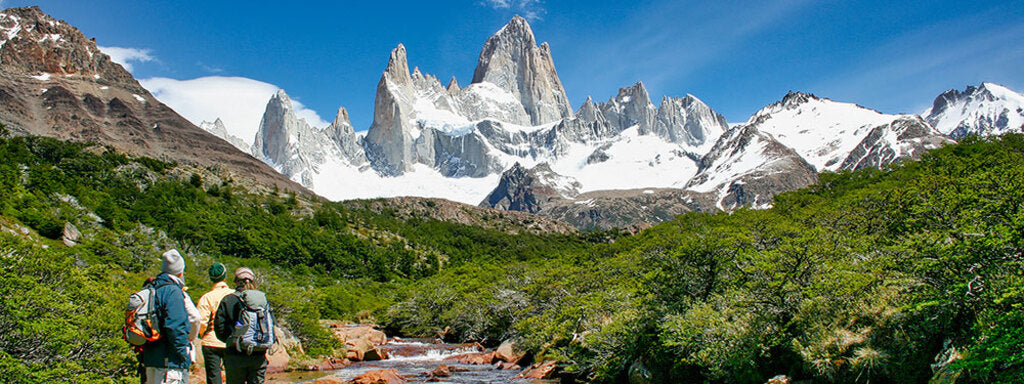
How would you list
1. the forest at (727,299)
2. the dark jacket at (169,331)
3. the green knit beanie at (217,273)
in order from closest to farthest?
the dark jacket at (169,331) → the green knit beanie at (217,273) → the forest at (727,299)

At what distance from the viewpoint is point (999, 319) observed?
9766 mm

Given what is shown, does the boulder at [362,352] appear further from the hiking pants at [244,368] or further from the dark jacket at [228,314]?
the dark jacket at [228,314]

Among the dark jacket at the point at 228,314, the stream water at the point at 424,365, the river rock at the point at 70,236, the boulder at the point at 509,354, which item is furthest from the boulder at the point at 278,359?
the river rock at the point at 70,236

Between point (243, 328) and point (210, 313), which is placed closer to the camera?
point (243, 328)

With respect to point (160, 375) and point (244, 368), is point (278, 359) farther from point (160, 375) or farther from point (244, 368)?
point (160, 375)

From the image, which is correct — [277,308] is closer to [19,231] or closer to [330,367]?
[330,367]

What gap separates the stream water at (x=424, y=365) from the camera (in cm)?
2642

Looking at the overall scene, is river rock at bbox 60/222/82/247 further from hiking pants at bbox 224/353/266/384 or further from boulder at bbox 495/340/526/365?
hiking pants at bbox 224/353/266/384

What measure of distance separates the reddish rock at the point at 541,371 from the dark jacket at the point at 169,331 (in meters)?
20.3

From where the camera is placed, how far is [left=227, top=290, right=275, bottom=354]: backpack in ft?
28.8

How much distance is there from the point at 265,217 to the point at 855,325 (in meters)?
94.5

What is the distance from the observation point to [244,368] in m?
9.05

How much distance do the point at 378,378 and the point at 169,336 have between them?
50.8 feet

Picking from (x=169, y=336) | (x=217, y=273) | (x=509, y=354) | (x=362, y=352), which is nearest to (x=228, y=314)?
Answer: (x=217, y=273)
